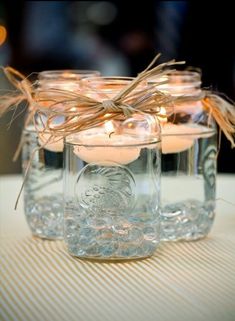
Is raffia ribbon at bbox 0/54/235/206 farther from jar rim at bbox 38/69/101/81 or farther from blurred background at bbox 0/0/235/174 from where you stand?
blurred background at bbox 0/0/235/174

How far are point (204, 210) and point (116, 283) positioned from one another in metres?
0.25

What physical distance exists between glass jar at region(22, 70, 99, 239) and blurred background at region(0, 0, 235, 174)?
140cm

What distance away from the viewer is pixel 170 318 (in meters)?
0.70

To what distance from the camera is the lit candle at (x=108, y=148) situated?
867mm

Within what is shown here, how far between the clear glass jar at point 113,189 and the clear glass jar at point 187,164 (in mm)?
91

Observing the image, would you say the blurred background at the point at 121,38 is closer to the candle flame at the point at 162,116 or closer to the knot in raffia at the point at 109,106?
the candle flame at the point at 162,116

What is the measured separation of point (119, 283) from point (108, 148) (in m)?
0.16

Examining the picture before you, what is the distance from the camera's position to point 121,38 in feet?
8.32

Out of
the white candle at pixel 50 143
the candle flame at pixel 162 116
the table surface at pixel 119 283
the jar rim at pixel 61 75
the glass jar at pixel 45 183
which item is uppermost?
the jar rim at pixel 61 75

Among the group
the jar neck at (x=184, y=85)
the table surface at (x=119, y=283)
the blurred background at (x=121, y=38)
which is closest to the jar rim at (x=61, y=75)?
the jar neck at (x=184, y=85)

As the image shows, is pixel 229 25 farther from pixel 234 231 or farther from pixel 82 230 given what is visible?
pixel 82 230

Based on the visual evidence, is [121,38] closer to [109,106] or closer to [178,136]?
[178,136]

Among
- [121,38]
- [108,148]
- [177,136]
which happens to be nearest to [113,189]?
[108,148]

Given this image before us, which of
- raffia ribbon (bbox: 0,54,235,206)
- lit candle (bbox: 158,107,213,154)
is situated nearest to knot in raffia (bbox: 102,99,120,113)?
raffia ribbon (bbox: 0,54,235,206)
